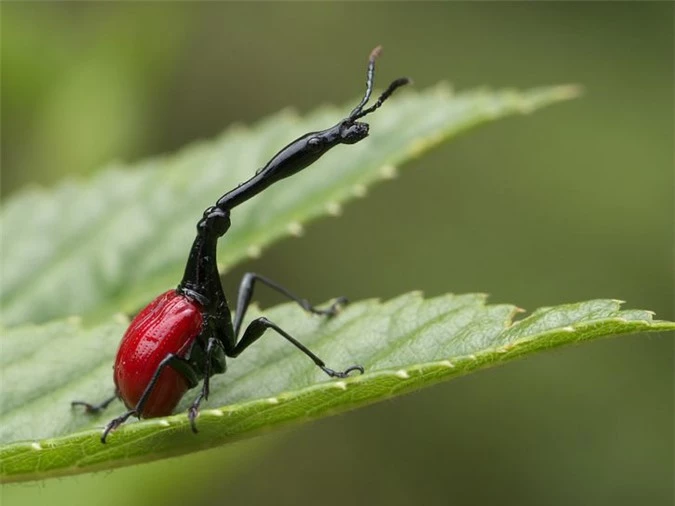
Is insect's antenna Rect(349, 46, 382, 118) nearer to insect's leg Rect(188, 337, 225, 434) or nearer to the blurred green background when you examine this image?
insect's leg Rect(188, 337, 225, 434)

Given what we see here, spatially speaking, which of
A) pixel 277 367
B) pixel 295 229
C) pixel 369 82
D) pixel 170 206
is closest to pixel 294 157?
pixel 369 82

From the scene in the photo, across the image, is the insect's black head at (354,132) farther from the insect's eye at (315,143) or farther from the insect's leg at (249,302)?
the insect's leg at (249,302)

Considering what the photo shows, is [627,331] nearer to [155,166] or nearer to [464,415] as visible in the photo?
[155,166]

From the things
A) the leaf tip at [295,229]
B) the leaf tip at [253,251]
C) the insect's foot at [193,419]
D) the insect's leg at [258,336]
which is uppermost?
the leaf tip at [295,229]

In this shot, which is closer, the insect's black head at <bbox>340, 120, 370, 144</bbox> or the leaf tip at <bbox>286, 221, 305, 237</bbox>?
the insect's black head at <bbox>340, 120, 370, 144</bbox>

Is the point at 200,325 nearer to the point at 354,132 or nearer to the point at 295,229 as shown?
the point at 295,229

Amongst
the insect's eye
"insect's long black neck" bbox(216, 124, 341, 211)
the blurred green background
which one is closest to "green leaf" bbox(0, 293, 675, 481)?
"insect's long black neck" bbox(216, 124, 341, 211)

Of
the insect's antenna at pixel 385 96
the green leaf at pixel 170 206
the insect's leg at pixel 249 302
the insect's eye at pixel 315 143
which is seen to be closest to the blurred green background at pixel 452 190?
the insect's leg at pixel 249 302
